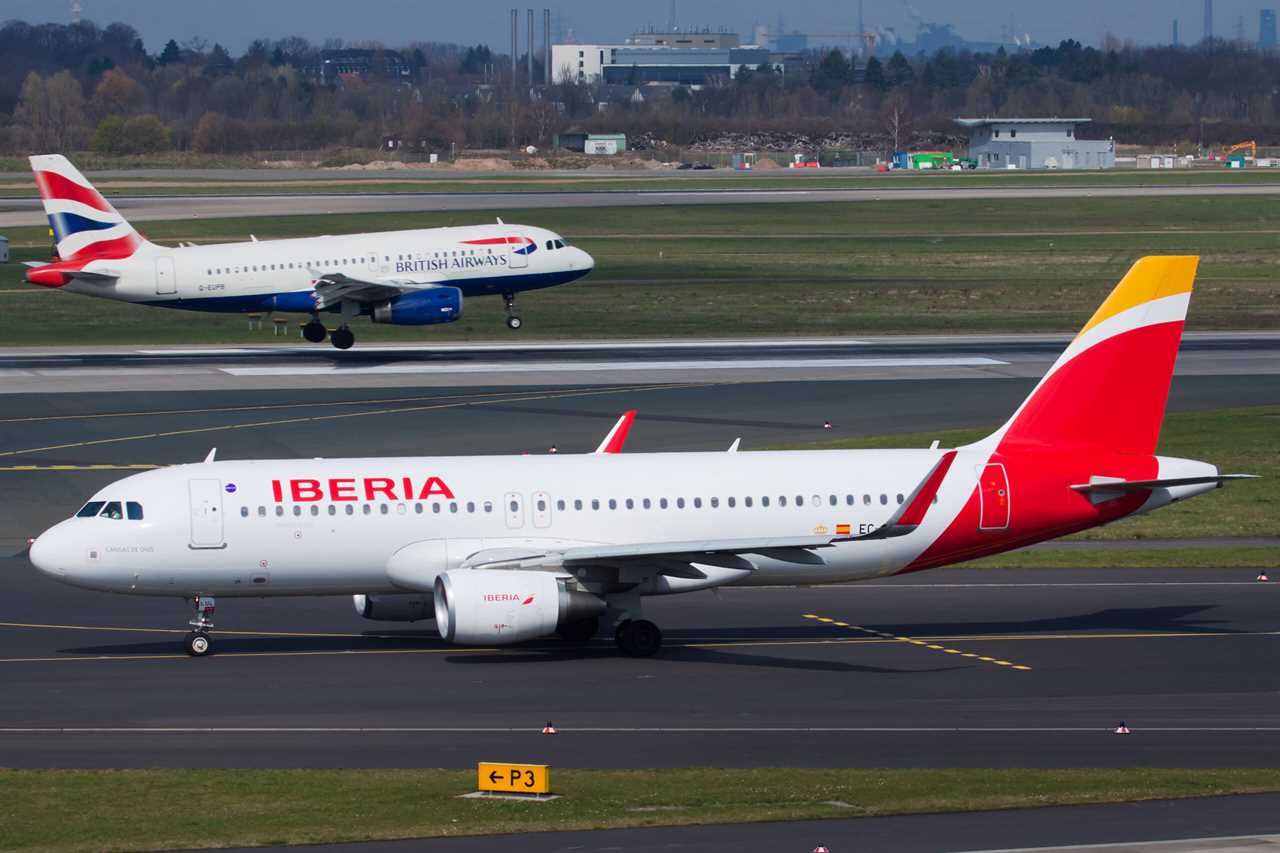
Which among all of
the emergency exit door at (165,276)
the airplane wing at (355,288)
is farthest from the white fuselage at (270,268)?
the airplane wing at (355,288)

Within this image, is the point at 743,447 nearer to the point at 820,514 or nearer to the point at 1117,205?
the point at 820,514

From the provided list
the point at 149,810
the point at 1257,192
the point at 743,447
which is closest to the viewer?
the point at 149,810

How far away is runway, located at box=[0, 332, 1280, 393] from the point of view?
227ft

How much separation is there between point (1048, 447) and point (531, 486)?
1002cm

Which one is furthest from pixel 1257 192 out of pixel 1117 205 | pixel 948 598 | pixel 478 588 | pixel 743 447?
pixel 478 588

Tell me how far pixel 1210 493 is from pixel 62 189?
165 feet

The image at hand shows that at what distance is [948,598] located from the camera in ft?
127

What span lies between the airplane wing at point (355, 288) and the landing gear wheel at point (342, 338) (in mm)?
1282

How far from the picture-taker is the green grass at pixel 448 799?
72.8 feet

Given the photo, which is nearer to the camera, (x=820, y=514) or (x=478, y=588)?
(x=478, y=588)

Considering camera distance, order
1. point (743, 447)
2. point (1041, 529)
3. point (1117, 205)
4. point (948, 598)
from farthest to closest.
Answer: point (1117, 205) < point (743, 447) < point (948, 598) < point (1041, 529)

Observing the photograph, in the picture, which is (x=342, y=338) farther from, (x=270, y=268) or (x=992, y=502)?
(x=992, y=502)

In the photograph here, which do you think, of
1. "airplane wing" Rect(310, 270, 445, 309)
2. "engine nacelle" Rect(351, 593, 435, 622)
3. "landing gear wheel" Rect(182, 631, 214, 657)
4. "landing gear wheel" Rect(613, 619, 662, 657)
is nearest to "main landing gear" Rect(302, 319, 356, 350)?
"airplane wing" Rect(310, 270, 445, 309)

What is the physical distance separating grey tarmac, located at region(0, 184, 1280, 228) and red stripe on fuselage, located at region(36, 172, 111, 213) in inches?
2408
